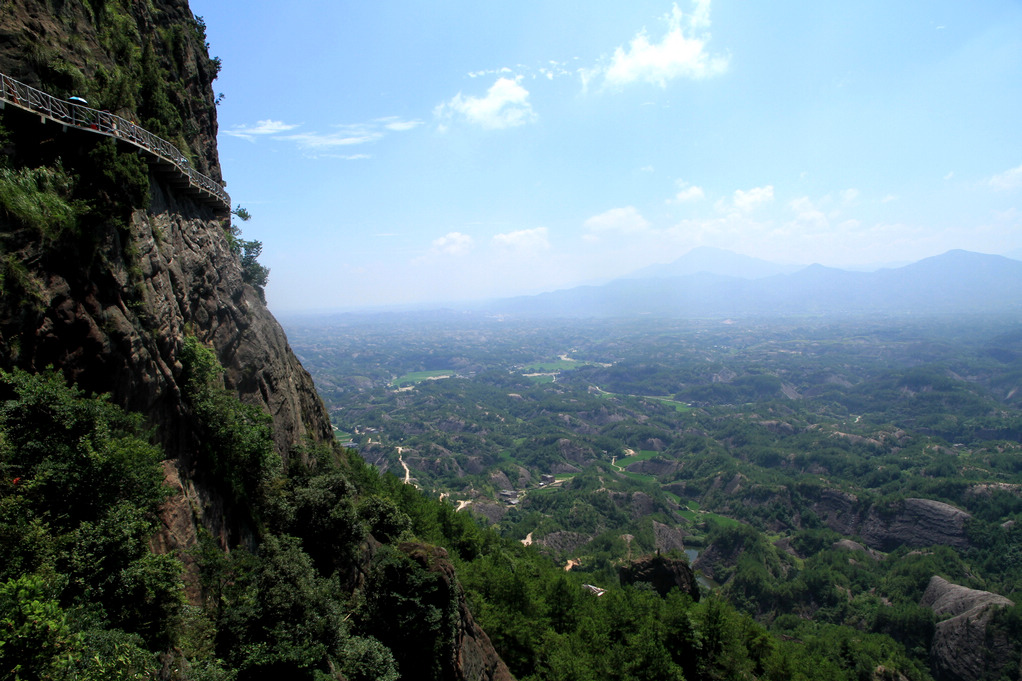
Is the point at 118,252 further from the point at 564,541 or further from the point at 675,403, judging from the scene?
the point at 675,403

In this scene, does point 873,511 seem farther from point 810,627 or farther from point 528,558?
point 528,558

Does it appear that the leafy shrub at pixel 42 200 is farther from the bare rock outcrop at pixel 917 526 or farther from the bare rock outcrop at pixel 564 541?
the bare rock outcrop at pixel 917 526

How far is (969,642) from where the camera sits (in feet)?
160

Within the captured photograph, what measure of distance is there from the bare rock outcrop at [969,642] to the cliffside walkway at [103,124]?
7865cm

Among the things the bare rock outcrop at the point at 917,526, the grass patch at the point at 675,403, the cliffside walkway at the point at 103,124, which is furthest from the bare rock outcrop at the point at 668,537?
the grass patch at the point at 675,403

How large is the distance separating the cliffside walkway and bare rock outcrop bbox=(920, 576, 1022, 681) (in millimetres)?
78650

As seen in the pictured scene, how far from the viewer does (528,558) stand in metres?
40.9

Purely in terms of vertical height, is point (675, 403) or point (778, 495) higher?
point (778, 495)

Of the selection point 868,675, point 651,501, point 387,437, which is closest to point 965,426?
point 651,501

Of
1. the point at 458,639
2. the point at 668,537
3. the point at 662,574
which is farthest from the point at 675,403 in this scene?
the point at 458,639

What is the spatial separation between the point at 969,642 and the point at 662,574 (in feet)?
119

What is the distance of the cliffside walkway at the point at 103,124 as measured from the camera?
1220 centimetres

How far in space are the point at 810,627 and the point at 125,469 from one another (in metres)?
74.7

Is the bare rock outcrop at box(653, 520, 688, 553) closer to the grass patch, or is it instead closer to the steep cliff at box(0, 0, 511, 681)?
the steep cliff at box(0, 0, 511, 681)
